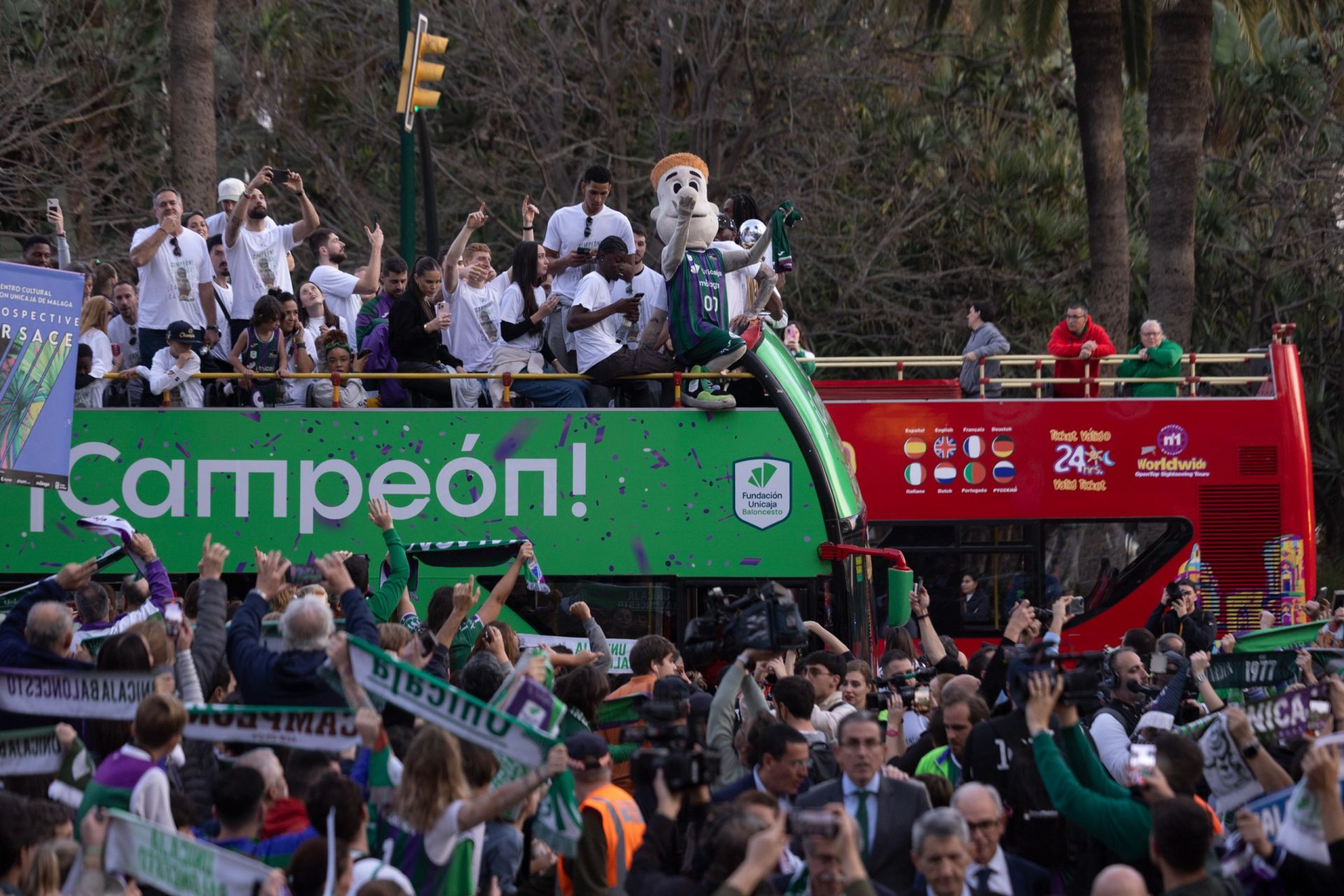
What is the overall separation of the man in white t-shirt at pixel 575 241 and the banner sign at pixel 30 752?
247 inches

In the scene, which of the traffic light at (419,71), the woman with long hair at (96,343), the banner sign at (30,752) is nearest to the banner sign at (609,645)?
the woman with long hair at (96,343)

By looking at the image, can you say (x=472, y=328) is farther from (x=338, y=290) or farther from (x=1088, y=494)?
(x=1088, y=494)

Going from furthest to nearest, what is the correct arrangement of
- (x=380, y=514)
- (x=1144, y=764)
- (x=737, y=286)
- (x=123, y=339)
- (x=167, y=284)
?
1. (x=123, y=339)
2. (x=737, y=286)
3. (x=167, y=284)
4. (x=380, y=514)
5. (x=1144, y=764)

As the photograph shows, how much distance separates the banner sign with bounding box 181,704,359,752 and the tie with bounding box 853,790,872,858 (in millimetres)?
1657

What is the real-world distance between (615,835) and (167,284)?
7.76 meters

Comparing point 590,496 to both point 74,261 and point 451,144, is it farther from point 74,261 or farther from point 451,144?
point 451,144

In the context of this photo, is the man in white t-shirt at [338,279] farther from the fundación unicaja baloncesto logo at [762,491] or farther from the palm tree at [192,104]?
the palm tree at [192,104]

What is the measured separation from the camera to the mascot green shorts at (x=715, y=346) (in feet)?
38.5

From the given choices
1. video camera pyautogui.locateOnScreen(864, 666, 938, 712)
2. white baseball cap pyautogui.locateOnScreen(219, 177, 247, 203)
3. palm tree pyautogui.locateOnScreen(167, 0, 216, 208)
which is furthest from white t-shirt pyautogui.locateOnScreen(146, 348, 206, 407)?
palm tree pyautogui.locateOnScreen(167, 0, 216, 208)

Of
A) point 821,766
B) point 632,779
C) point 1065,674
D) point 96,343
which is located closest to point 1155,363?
point 96,343

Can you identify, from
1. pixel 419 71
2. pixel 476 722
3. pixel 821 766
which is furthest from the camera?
pixel 419 71

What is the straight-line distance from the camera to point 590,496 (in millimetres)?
11844

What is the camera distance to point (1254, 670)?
7863 mm

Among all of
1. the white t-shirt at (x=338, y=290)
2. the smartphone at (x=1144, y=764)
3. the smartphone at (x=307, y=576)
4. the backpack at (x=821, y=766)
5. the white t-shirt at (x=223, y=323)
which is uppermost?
the white t-shirt at (x=338, y=290)
